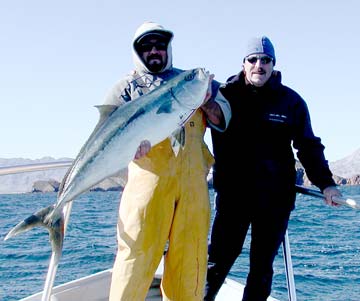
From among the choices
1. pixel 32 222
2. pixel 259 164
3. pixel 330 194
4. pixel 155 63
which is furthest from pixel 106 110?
pixel 330 194

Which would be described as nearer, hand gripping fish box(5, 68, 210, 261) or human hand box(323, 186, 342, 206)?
hand gripping fish box(5, 68, 210, 261)

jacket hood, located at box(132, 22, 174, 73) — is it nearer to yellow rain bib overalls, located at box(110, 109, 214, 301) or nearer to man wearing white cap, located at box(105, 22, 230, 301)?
man wearing white cap, located at box(105, 22, 230, 301)

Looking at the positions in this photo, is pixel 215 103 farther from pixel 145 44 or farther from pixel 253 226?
pixel 253 226

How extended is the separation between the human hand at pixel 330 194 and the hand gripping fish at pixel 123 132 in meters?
1.40

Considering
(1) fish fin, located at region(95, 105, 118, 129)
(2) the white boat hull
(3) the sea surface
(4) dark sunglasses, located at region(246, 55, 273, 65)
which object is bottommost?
(3) the sea surface

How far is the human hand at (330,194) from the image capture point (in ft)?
14.1

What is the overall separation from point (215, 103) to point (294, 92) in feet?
3.15

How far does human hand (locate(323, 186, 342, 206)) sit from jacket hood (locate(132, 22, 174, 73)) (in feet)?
5.37

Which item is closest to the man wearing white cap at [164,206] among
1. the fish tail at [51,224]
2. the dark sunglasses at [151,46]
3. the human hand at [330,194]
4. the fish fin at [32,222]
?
the dark sunglasses at [151,46]

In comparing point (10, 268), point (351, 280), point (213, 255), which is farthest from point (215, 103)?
point (10, 268)

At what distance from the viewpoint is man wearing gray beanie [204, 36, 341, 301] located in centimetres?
454

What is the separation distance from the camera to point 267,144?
14.9 ft

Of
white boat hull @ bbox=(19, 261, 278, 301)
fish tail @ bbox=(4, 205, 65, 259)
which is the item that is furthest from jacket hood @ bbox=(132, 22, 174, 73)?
white boat hull @ bbox=(19, 261, 278, 301)

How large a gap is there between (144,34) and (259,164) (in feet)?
4.80
